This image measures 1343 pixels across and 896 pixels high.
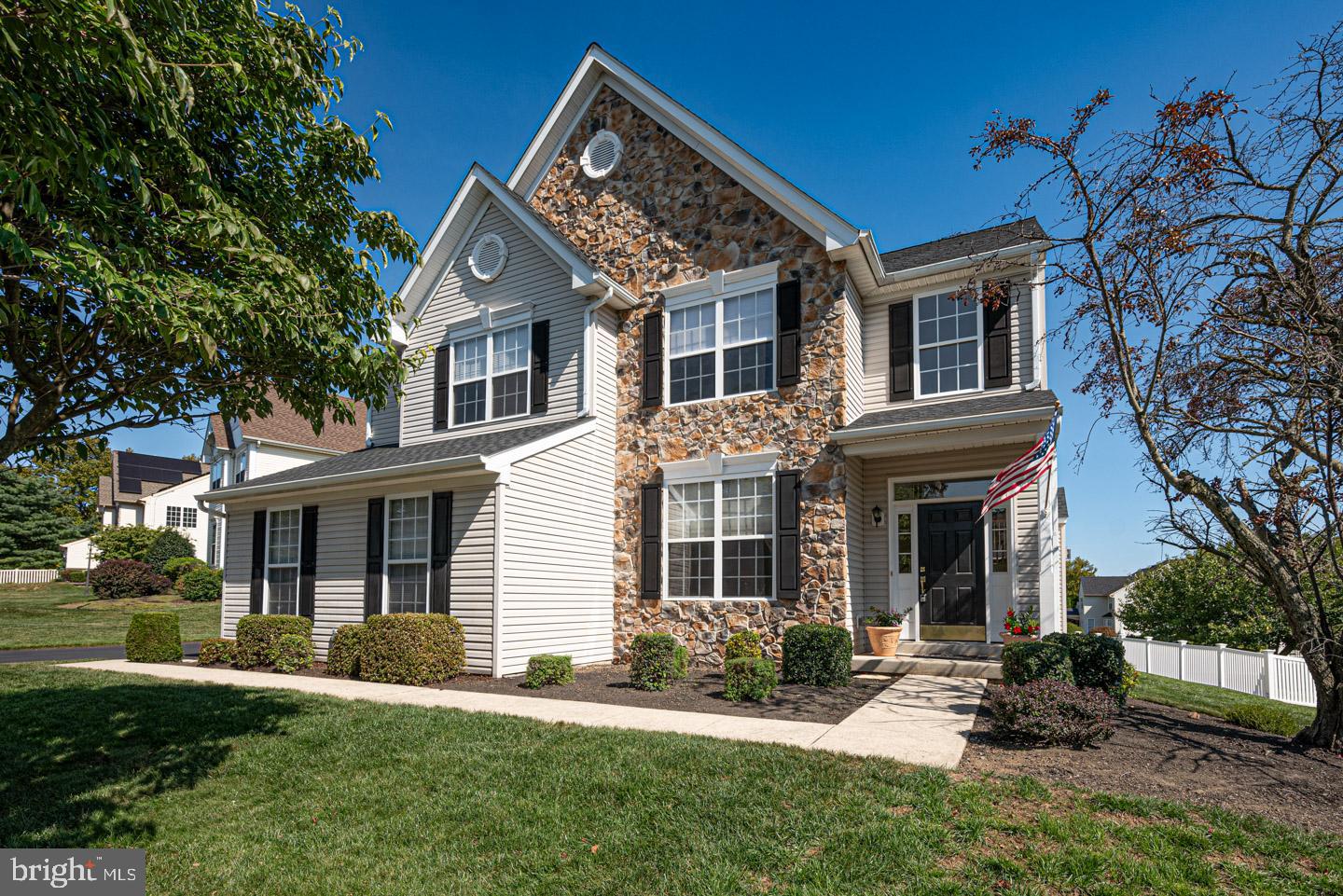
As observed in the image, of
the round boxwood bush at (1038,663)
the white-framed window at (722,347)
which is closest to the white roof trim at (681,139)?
the white-framed window at (722,347)

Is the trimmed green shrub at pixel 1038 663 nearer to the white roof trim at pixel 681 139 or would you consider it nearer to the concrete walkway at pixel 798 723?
the concrete walkway at pixel 798 723

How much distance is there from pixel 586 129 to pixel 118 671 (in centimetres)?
1256

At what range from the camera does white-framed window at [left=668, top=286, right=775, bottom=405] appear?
491 inches

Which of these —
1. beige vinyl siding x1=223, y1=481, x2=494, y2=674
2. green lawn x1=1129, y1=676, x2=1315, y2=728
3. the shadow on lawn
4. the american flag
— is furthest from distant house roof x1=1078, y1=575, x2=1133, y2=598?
the shadow on lawn

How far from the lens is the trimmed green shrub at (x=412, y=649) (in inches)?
416

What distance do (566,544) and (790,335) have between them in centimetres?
503

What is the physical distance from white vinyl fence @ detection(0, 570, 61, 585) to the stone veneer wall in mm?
35155

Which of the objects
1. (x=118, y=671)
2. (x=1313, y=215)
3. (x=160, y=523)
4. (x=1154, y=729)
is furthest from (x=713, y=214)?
(x=160, y=523)

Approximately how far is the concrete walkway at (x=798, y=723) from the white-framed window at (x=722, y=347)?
17.6ft

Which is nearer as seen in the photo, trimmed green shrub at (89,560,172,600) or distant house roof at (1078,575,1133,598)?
trimmed green shrub at (89,560,172,600)

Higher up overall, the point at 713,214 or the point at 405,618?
the point at 713,214

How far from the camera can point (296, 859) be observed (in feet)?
16.4

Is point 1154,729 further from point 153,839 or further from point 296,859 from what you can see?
point 153,839

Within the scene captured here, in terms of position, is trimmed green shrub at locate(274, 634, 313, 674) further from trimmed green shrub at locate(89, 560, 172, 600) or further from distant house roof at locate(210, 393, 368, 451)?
trimmed green shrub at locate(89, 560, 172, 600)
